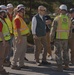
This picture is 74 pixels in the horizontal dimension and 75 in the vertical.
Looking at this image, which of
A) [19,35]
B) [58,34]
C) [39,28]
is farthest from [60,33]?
[19,35]

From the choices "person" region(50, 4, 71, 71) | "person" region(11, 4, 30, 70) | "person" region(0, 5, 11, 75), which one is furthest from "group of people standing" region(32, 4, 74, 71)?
"person" region(0, 5, 11, 75)

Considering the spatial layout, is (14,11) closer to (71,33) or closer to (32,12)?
(71,33)

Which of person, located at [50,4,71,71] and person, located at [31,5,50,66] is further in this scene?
person, located at [31,5,50,66]

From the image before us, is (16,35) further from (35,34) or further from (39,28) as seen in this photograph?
(39,28)

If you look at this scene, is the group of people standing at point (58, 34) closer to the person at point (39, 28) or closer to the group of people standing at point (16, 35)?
the person at point (39, 28)

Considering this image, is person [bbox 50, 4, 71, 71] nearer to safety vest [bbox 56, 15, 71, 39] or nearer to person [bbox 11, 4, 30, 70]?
safety vest [bbox 56, 15, 71, 39]

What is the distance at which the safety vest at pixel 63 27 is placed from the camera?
10230 mm

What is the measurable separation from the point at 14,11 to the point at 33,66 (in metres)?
1.76

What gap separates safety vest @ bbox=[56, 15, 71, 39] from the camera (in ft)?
33.6

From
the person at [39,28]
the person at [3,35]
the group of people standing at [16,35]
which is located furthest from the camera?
the person at [39,28]

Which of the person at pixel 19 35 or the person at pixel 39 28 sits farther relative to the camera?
the person at pixel 39 28

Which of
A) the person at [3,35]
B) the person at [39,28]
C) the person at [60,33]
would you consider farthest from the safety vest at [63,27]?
the person at [3,35]

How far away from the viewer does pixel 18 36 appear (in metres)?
10.3

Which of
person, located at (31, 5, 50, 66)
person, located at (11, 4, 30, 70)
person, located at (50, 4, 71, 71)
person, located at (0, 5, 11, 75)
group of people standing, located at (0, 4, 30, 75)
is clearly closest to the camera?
person, located at (0, 5, 11, 75)
